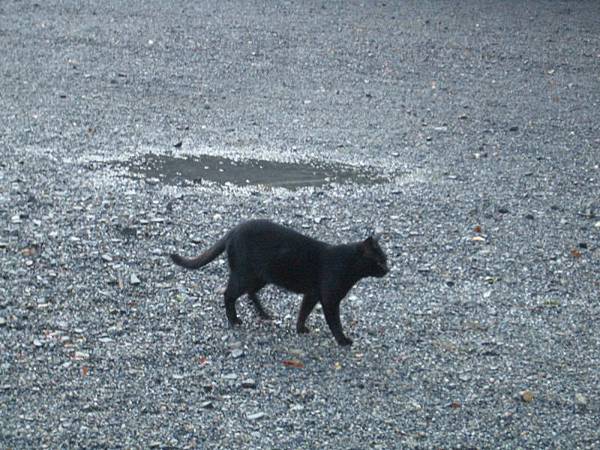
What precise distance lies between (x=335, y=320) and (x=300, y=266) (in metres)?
0.35

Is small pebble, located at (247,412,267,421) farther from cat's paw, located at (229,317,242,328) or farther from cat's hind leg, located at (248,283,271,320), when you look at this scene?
cat's hind leg, located at (248,283,271,320)

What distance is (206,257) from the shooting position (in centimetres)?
584

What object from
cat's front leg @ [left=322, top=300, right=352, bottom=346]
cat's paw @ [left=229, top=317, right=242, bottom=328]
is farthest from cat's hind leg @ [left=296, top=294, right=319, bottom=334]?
cat's paw @ [left=229, top=317, right=242, bottom=328]

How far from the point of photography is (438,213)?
7898 mm

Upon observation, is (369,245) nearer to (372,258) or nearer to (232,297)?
(372,258)

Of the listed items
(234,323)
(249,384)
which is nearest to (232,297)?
(234,323)

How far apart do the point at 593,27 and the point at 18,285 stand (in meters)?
12.7

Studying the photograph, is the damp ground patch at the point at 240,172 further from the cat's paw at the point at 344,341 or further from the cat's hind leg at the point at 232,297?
the cat's paw at the point at 344,341

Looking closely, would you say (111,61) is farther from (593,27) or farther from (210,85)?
(593,27)

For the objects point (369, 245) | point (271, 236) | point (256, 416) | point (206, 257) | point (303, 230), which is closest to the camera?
point (256, 416)

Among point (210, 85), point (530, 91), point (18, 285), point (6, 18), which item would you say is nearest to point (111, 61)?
point (210, 85)

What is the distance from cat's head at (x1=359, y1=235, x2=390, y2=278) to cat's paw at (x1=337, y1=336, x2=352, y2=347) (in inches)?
14.5

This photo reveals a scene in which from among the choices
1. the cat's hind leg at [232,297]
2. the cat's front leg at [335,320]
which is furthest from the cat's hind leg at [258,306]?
the cat's front leg at [335,320]

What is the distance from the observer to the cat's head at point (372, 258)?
5508 mm
